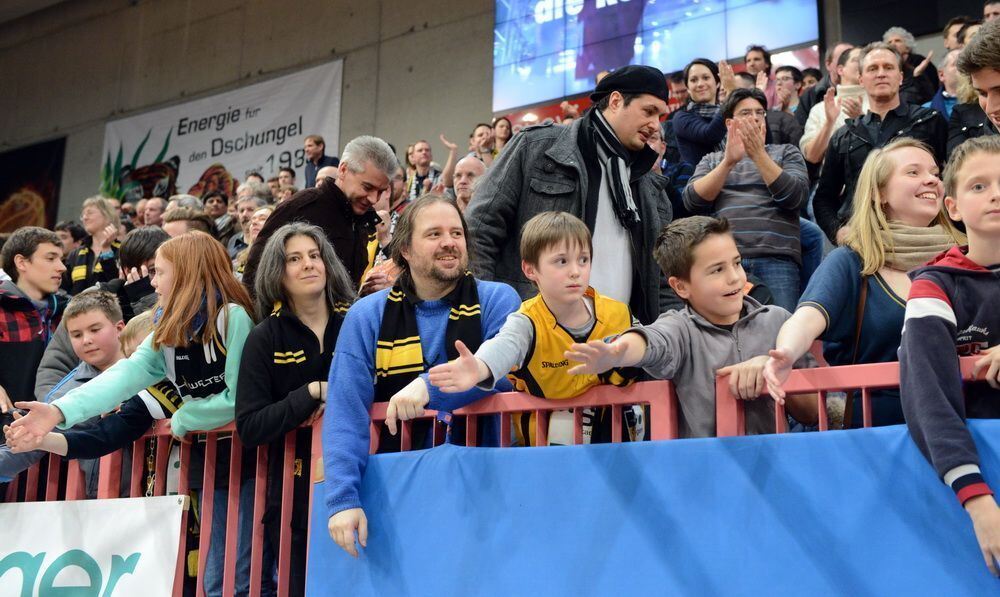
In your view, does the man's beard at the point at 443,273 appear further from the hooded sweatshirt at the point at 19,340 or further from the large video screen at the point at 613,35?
the large video screen at the point at 613,35

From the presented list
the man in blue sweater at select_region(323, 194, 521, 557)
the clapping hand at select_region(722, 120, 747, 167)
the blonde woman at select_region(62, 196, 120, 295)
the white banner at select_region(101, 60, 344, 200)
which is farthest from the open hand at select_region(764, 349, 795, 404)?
the white banner at select_region(101, 60, 344, 200)

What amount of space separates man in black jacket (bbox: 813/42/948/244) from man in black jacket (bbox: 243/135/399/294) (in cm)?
222

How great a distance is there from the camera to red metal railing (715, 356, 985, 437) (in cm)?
244

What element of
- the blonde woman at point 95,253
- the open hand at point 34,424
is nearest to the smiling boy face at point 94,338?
the open hand at point 34,424

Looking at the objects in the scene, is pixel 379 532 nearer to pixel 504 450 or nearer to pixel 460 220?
pixel 504 450

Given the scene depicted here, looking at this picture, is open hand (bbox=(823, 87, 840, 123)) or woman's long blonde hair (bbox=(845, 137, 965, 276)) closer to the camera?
woman's long blonde hair (bbox=(845, 137, 965, 276))

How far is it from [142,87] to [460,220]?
1539 centimetres

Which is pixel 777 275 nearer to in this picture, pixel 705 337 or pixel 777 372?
pixel 705 337

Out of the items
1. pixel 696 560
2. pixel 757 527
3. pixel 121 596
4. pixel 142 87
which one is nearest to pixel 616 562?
pixel 696 560

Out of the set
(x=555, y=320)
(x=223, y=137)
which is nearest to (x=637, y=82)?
(x=555, y=320)

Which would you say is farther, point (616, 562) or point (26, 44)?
point (26, 44)

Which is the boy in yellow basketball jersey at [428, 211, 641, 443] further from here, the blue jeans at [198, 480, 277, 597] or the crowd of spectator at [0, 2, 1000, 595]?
the blue jeans at [198, 480, 277, 597]

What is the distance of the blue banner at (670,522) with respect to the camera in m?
2.24

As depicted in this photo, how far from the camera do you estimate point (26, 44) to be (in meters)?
19.1
